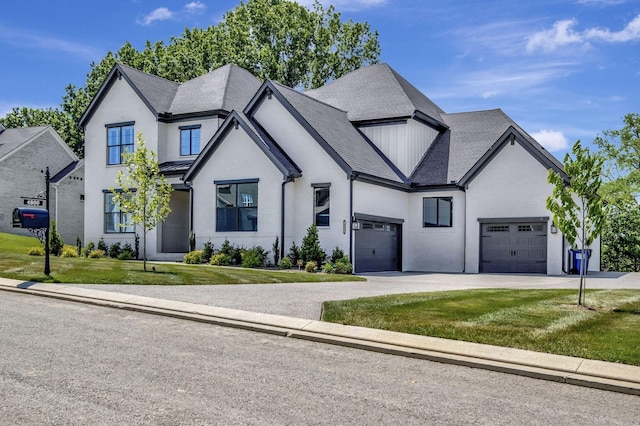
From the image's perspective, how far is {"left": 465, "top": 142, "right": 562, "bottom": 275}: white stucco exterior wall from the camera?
94.1ft

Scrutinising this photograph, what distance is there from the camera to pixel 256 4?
55.1 metres

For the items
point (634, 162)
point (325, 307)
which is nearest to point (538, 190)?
point (325, 307)

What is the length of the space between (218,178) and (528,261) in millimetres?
15397

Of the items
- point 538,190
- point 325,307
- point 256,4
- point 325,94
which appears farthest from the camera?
point 256,4

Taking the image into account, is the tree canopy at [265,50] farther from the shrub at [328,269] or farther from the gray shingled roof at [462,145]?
the shrub at [328,269]

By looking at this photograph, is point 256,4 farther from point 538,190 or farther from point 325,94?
point 538,190

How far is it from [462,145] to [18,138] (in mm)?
32324

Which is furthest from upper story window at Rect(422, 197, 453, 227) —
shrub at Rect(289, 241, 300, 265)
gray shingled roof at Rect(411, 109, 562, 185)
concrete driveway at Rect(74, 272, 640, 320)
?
concrete driveway at Rect(74, 272, 640, 320)

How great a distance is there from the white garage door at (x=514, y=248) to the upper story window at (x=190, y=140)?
1577 cm

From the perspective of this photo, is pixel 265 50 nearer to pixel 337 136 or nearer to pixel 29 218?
pixel 337 136

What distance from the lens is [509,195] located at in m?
29.5

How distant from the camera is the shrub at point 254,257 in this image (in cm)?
2758

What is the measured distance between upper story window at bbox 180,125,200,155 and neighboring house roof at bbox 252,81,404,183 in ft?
15.1

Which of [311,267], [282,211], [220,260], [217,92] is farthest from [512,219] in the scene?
[217,92]
